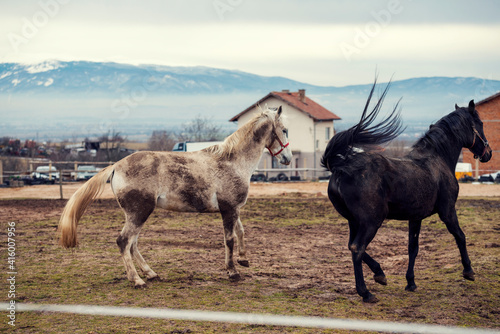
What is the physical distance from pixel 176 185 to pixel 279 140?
5.75 feet

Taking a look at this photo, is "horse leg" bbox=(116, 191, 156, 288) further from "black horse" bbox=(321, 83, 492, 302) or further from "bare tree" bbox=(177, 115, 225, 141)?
"bare tree" bbox=(177, 115, 225, 141)

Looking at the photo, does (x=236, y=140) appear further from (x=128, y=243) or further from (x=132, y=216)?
(x=128, y=243)

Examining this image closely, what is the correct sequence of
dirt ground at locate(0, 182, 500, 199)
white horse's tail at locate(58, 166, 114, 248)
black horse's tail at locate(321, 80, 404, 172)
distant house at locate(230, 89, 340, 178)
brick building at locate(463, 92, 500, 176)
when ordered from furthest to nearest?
1. distant house at locate(230, 89, 340, 178)
2. brick building at locate(463, 92, 500, 176)
3. dirt ground at locate(0, 182, 500, 199)
4. white horse's tail at locate(58, 166, 114, 248)
5. black horse's tail at locate(321, 80, 404, 172)

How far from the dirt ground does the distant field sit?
402 inches

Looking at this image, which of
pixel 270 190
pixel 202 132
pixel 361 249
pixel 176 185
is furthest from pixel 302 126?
pixel 361 249

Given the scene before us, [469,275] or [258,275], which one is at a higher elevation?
[469,275]

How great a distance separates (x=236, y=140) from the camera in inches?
286

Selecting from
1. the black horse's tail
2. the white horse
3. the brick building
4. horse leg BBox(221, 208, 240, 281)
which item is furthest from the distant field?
the brick building

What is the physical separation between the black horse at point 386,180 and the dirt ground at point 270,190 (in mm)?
14774

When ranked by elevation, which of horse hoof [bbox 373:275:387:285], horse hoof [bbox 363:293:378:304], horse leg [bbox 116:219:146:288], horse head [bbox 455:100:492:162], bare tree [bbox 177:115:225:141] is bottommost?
horse hoof [bbox 363:293:378:304]

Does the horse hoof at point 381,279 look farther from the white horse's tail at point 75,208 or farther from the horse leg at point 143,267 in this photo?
the white horse's tail at point 75,208

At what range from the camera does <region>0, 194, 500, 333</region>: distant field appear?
523 centimetres

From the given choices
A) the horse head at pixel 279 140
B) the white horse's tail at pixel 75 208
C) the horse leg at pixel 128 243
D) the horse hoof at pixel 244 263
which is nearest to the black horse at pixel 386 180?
the horse head at pixel 279 140

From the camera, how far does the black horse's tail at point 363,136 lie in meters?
6.11
